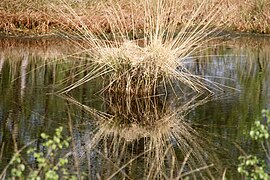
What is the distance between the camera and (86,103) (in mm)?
7125

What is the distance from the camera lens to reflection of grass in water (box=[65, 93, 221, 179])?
4.57 metres

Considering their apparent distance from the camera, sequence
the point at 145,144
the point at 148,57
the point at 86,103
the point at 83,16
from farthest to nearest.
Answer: the point at 83,16
the point at 148,57
the point at 86,103
the point at 145,144

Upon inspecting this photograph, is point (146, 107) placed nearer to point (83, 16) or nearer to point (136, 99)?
point (136, 99)

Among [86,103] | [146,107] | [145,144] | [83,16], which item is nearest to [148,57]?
[146,107]

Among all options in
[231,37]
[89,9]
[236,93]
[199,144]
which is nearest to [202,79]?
[236,93]

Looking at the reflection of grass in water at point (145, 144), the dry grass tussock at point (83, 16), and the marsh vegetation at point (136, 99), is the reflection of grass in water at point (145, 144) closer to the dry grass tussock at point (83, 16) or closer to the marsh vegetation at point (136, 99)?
the marsh vegetation at point (136, 99)

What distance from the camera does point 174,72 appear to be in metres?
7.69

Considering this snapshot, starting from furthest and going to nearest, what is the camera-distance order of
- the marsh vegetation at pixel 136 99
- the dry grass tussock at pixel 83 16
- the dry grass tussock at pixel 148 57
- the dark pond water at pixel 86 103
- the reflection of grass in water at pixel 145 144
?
1. the dry grass tussock at pixel 83 16
2. the dry grass tussock at pixel 148 57
3. the dark pond water at pixel 86 103
4. the marsh vegetation at pixel 136 99
5. the reflection of grass in water at pixel 145 144

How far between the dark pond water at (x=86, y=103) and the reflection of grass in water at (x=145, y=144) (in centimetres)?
7

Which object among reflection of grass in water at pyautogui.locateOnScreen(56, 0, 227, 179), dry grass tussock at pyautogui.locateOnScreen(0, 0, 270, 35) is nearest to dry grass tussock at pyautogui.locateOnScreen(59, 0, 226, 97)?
reflection of grass in water at pyautogui.locateOnScreen(56, 0, 227, 179)

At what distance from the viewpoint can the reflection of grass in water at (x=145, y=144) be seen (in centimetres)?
457

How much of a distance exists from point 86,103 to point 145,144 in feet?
6.07

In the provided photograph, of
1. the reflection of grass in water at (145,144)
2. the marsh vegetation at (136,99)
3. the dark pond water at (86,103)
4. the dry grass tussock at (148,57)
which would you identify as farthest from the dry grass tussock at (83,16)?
the reflection of grass in water at (145,144)

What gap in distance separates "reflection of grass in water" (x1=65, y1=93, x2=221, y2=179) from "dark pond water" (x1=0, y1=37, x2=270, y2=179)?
2.6 inches
